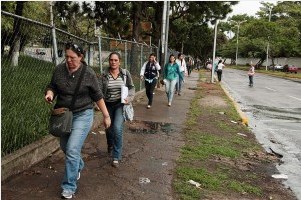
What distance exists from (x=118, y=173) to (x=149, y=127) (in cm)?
371

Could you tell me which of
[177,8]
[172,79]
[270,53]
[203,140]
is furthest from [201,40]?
[203,140]

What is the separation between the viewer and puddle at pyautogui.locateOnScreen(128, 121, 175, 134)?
8.91 m

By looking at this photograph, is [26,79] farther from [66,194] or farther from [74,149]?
[66,194]

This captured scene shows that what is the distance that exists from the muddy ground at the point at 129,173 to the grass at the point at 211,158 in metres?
0.13

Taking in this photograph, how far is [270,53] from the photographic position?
66688mm

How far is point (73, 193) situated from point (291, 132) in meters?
7.03

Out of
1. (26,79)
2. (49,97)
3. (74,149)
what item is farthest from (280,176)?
(26,79)

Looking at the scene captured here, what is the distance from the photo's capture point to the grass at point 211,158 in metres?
5.46

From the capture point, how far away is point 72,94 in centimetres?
458

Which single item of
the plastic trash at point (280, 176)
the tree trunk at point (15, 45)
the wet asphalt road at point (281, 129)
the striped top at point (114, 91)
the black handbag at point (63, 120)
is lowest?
the wet asphalt road at point (281, 129)

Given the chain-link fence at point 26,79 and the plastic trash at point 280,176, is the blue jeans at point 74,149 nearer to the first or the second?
the chain-link fence at point 26,79

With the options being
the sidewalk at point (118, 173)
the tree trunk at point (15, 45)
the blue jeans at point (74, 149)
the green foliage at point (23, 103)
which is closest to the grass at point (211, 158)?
the sidewalk at point (118, 173)

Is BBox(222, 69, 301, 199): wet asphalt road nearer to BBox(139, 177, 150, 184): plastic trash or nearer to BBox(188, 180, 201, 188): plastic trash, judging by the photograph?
BBox(188, 180, 201, 188): plastic trash

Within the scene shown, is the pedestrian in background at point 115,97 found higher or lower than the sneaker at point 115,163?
higher
